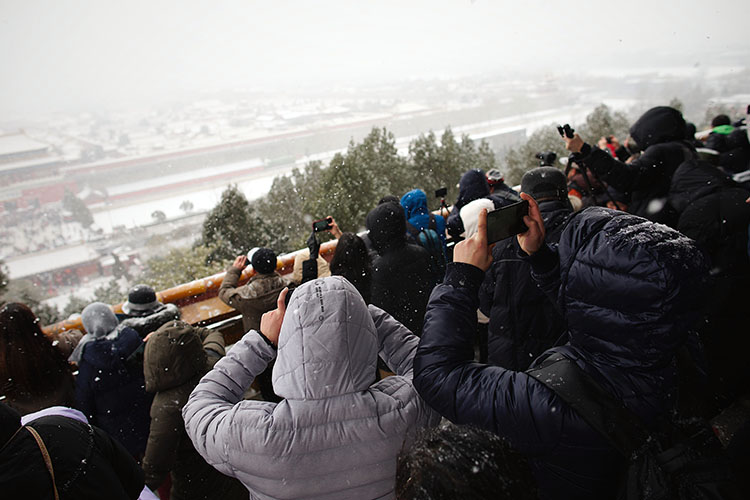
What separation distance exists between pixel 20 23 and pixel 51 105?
2908 cm

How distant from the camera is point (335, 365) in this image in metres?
0.97

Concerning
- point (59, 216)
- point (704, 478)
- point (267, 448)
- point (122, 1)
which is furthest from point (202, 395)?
point (122, 1)

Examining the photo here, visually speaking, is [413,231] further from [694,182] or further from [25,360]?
[25,360]

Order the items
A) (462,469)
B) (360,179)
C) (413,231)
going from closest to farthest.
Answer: (462,469), (413,231), (360,179)

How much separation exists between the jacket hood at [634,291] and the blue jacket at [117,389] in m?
1.83

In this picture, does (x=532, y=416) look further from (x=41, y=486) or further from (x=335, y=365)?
(x=41, y=486)

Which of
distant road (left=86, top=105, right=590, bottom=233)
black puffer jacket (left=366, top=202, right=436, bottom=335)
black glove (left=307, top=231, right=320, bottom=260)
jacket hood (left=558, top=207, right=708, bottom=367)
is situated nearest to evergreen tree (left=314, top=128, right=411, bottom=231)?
black glove (left=307, top=231, right=320, bottom=260)

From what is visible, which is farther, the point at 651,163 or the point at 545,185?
the point at 651,163

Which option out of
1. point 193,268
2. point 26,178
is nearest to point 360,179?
point 193,268

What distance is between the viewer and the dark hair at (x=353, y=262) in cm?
219

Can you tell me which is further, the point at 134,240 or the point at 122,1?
the point at 122,1

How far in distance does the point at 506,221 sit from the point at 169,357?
4.48 ft

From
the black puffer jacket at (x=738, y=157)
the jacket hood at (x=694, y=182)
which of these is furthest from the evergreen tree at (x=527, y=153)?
the jacket hood at (x=694, y=182)

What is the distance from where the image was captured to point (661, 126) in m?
2.94
